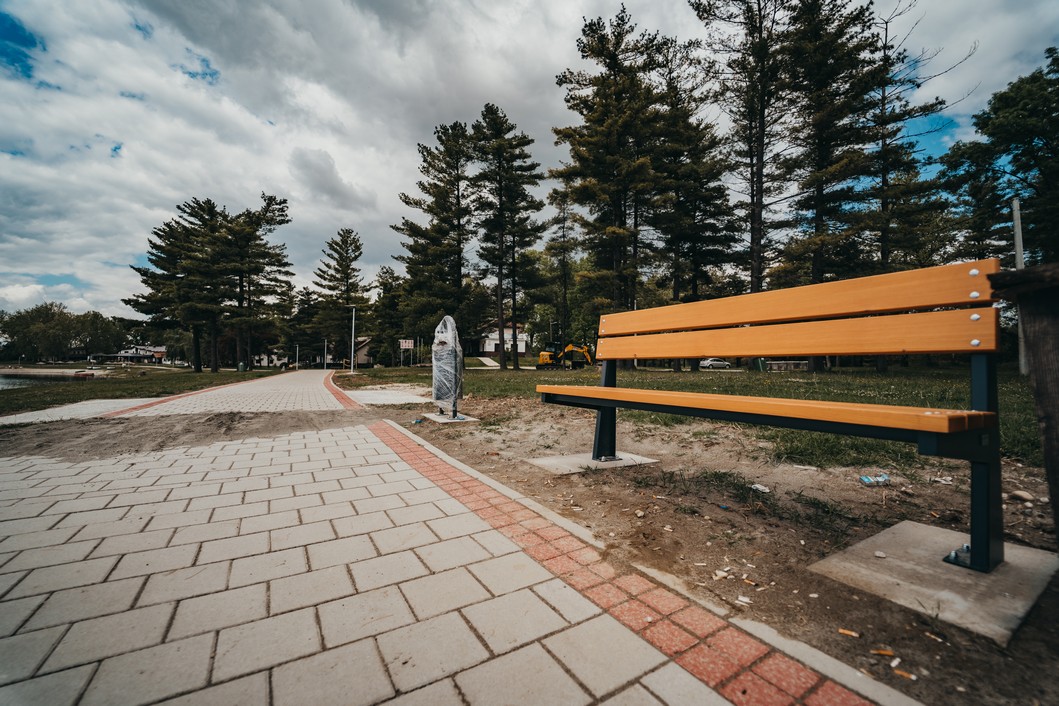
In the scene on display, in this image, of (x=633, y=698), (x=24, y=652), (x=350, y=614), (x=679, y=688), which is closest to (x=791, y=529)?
(x=679, y=688)

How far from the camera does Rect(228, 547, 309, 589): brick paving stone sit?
196 centimetres

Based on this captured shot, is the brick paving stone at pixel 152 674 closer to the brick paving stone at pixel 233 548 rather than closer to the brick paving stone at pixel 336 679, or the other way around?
the brick paving stone at pixel 336 679

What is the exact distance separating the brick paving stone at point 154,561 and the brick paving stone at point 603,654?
1.88 meters

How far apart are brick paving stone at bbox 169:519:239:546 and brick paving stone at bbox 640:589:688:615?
89.8 inches

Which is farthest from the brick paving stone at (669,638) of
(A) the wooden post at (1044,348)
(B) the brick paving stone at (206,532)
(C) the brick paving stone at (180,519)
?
(C) the brick paving stone at (180,519)

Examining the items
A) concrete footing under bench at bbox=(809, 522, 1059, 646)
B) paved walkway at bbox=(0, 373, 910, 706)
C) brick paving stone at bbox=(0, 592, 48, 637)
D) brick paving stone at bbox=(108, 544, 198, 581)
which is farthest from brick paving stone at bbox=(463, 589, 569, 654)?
brick paving stone at bbox=(0, 592, 48, 637)

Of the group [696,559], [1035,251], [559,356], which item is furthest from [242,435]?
[1035,251]

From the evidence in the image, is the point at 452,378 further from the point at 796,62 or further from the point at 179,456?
the point at 796,62

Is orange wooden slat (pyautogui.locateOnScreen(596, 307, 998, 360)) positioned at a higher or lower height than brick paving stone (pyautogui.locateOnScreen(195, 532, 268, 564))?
higher

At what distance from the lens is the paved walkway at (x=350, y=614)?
4.27 feet

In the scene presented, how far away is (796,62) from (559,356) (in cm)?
1739

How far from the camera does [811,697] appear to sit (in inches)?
49.1

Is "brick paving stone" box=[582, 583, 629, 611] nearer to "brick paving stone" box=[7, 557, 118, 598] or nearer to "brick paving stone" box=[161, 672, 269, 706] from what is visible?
"brick paving stone" box=[161, 672, 269, 706]

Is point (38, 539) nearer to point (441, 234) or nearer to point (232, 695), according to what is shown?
point (232, 695)
